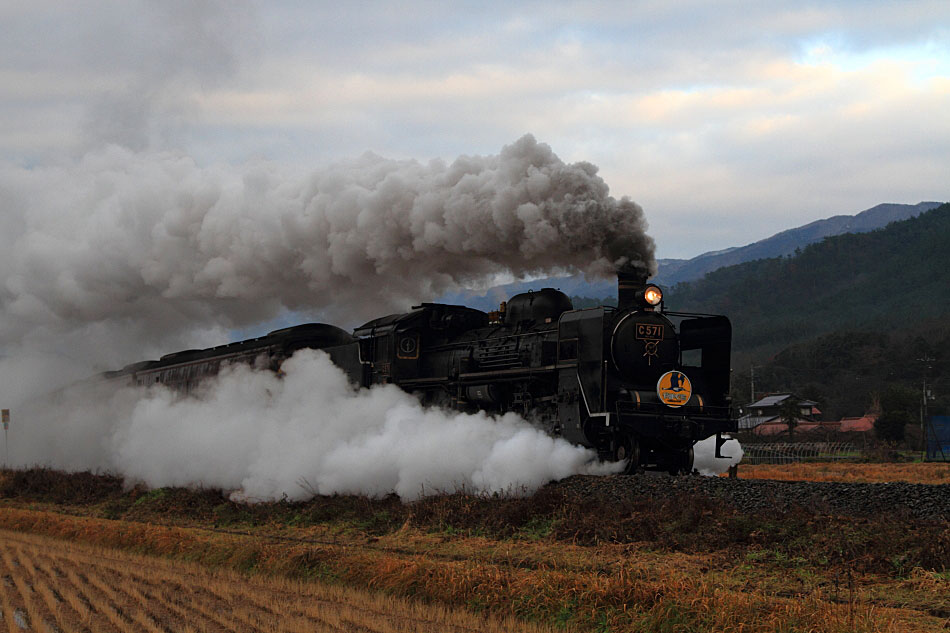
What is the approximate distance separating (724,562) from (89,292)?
27896 millimetres

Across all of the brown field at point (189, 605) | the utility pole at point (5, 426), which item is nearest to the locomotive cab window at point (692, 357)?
the brown field at point (189, 605)

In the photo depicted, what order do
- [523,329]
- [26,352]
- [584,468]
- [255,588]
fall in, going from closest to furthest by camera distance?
[255,588], [584,468], [523,329], [26,352]

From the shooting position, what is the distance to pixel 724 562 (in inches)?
525

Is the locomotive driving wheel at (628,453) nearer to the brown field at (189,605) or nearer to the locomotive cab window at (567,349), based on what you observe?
the locomotive cab window at (567,349)

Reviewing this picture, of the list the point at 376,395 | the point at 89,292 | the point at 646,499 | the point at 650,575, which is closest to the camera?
the point at 650,575

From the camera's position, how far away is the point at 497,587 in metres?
12.4

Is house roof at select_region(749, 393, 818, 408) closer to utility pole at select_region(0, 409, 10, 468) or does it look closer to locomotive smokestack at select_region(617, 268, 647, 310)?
utility pole at select_region(0, 409, 10, 468)

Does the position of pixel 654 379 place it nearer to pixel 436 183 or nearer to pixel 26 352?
pixel 436 183

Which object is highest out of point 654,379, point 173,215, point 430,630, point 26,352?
point 173,215

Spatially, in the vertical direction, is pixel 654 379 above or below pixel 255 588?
above

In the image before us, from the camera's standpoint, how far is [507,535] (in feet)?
56.8

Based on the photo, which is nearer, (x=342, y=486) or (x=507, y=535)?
(x=507, y=535)

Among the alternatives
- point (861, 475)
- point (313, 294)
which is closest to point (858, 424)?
point (861, 475)

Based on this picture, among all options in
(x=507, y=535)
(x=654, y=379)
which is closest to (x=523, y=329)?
(x=654, y=379)
